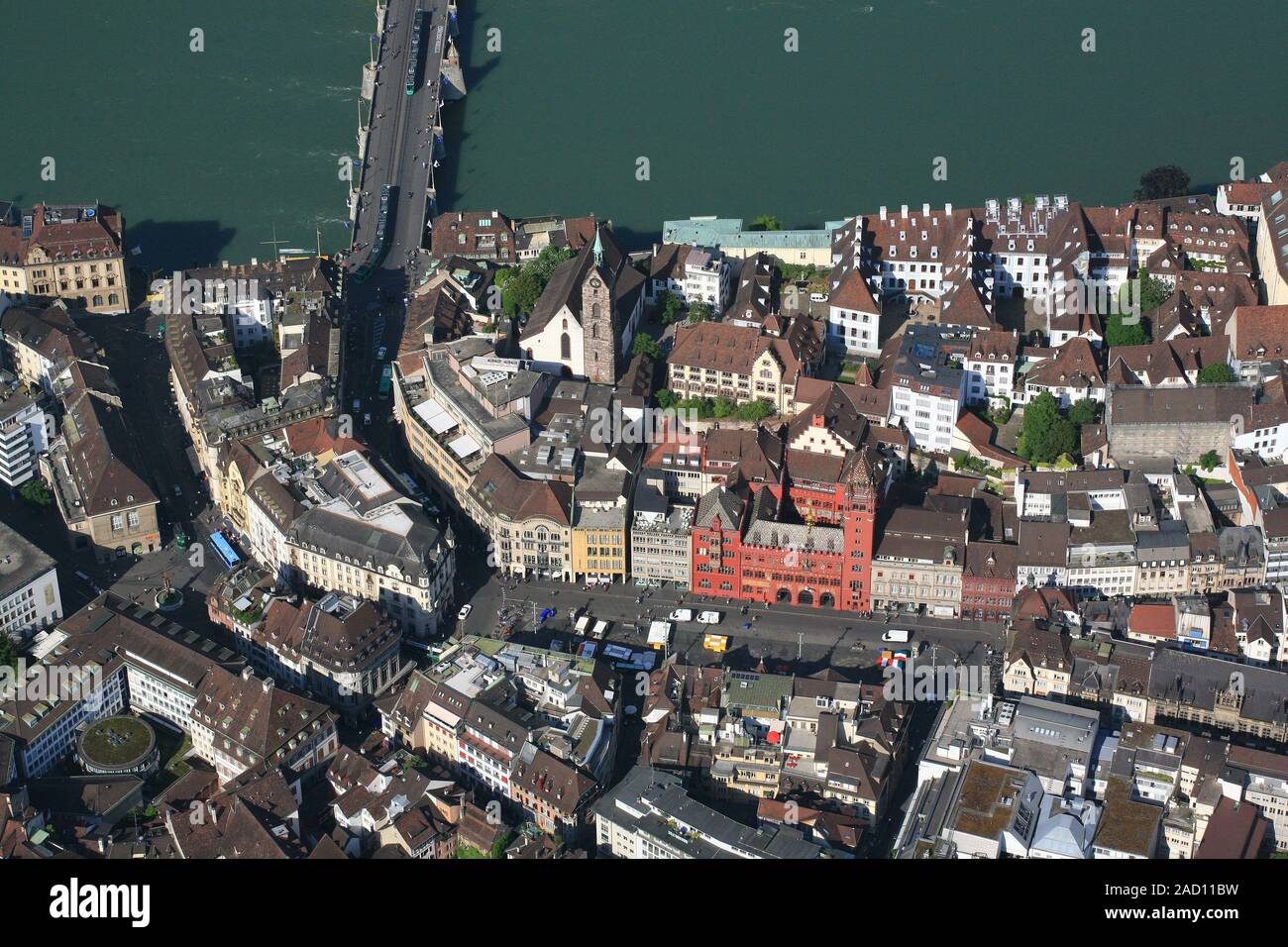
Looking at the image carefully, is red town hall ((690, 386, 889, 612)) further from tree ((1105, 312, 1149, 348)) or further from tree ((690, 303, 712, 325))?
tree ((1105, 312, 1149, 348))

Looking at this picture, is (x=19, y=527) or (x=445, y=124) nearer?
(x=19, y=527)

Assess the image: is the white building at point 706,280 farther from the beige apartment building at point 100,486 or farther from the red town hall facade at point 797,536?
the beige apartment building at point 100,486

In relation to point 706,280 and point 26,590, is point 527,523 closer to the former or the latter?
point 706,280

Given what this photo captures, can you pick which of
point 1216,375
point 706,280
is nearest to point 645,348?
point 706,280

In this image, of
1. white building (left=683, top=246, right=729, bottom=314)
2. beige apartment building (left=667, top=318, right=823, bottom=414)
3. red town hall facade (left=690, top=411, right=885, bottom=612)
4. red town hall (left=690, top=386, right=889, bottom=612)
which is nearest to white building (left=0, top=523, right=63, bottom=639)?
red town hall facade (left=690, top=411, right=885, bottom=612)

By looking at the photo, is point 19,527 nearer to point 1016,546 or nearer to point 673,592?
point 673,592

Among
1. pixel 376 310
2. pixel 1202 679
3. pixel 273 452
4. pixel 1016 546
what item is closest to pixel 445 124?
pixel 376 310
